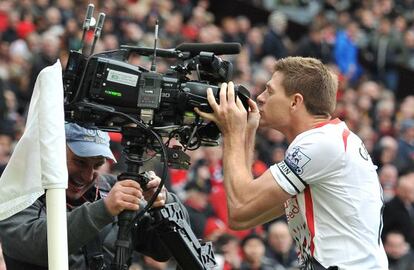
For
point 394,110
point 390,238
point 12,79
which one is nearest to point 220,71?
point 390,238

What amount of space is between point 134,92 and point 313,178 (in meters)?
0.83

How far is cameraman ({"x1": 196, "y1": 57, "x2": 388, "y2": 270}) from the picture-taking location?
13.9 feet

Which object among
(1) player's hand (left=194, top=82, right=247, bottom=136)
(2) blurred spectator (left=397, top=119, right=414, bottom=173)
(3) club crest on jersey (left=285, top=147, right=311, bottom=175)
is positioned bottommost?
(2) blurred spectator (left=397, top=119, right=414, bottom=173)

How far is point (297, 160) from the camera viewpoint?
425 cm

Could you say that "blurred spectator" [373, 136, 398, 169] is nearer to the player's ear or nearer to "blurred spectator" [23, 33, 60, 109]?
"blurred spectator" [23, 33, 60, 109]

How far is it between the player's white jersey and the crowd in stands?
3583mm

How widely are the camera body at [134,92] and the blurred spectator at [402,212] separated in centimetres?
674

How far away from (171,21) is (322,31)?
314 cm

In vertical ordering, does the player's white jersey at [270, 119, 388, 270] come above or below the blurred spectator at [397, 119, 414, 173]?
above

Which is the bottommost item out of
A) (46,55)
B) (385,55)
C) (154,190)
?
(385,55)

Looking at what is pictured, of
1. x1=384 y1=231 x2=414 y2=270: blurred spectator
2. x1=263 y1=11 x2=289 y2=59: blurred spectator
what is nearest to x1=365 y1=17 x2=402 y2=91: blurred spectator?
x1=263 y1=11 x2=289 y2=59: blurred spectator

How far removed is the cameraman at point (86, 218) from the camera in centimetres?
426

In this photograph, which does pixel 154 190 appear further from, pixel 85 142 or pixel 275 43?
pixel 275 43

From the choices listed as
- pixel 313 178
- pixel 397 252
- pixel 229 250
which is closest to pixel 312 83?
pixel 313 178
